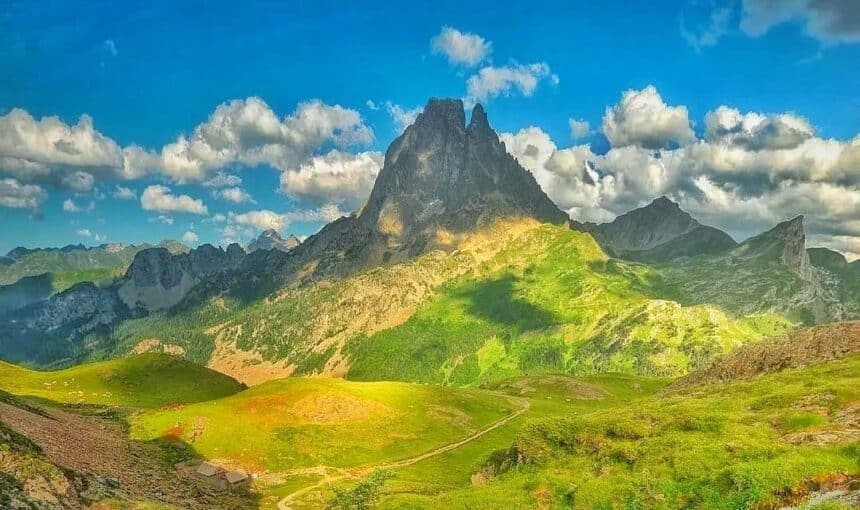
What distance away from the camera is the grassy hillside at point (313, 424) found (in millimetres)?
114625

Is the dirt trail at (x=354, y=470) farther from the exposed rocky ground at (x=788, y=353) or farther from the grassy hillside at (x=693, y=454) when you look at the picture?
the exposed rocky ground at (x=788, y=353)

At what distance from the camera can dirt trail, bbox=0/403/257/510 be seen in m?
70.1

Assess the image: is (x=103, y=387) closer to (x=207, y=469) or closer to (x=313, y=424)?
(x=313, y=424)

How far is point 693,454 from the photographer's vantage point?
39594 mm

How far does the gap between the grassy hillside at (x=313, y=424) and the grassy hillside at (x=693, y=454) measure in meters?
62.4

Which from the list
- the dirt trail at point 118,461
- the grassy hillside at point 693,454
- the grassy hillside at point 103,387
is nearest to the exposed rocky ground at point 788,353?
the grassy hillside at point 693,454

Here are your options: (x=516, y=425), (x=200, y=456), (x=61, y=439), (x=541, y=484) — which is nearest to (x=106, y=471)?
(x=61, y=439)

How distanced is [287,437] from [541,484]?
90.6m

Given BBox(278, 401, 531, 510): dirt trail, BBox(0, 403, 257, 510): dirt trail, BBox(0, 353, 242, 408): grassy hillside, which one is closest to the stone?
BBox(0, 403, 257, 510): dirt trail

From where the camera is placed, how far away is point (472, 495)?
44.9 m

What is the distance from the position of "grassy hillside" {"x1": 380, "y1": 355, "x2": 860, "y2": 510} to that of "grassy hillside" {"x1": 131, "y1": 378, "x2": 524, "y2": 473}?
62426 millimetres

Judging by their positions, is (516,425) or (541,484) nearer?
(541,484)

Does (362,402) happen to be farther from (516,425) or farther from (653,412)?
(653,412)

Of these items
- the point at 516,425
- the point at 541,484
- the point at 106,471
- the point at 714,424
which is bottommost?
the point at 516,425
